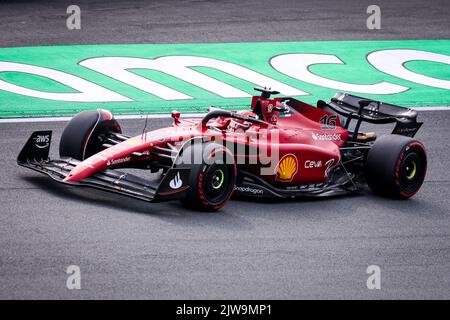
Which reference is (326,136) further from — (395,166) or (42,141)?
(42,141)

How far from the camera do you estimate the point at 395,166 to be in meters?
10.5

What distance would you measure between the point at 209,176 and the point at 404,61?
29.2ft

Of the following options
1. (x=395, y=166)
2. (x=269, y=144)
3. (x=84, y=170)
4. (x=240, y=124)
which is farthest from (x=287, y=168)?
(x=84, y=170)

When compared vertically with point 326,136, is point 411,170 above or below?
below

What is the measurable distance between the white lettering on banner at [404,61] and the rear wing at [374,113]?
5.11 metres

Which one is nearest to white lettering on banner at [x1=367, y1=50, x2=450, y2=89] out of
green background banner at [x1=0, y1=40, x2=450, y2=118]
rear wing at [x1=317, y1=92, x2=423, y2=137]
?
green background banner at [x1=0, y1=40, x2=450, y2=118]

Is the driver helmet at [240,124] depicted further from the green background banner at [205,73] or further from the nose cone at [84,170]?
the green background banner at [205,73]

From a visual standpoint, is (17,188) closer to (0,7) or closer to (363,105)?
(363,105)

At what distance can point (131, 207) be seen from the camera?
389 inches

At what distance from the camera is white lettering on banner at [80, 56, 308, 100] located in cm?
1548

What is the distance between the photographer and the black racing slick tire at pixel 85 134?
10.8 metres

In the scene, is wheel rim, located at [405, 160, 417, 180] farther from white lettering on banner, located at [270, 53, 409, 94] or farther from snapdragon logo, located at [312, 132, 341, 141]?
white lettering on banner, located at [270, 53, 409, 94]
